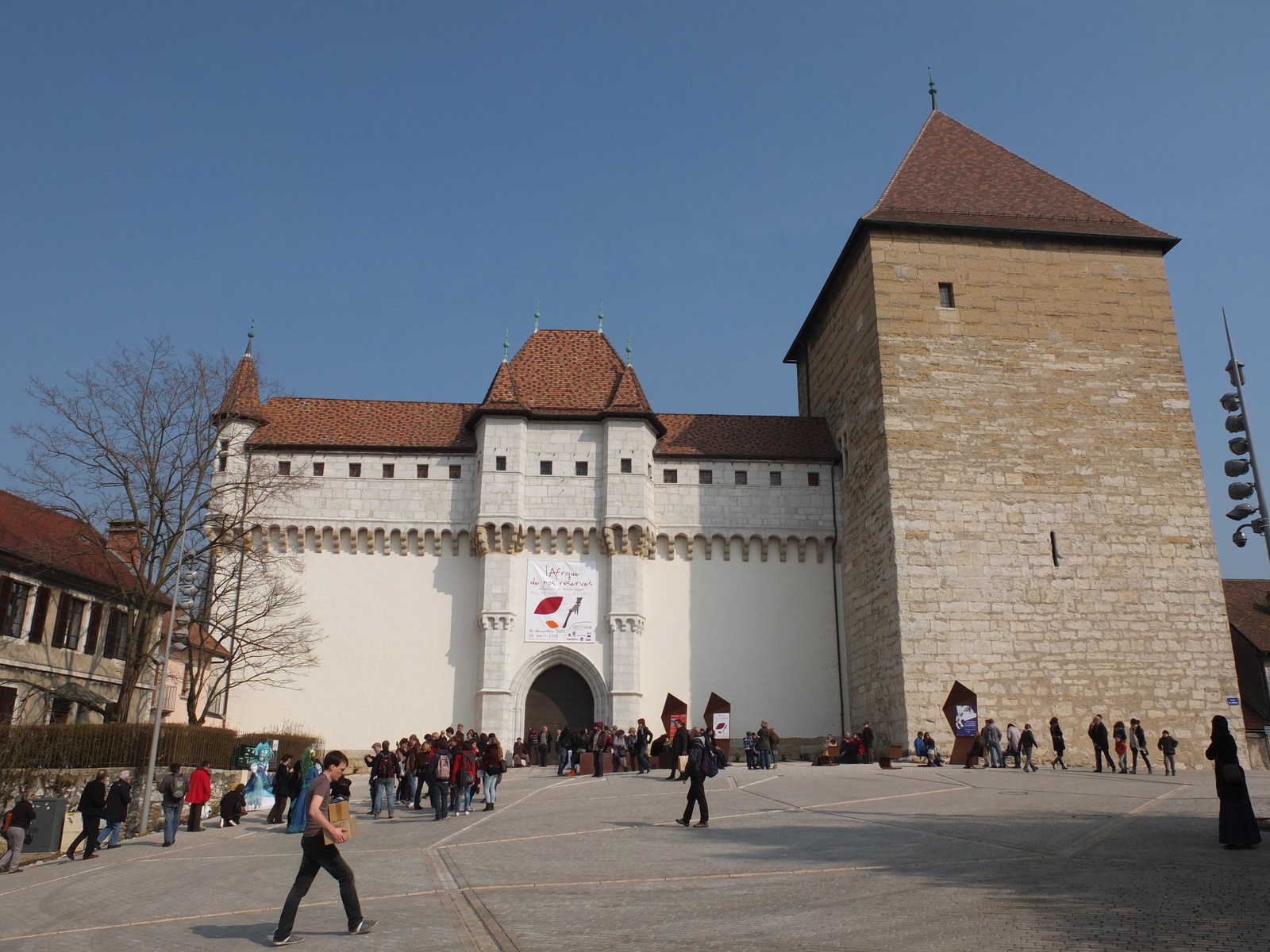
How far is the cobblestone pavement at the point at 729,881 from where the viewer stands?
707 centimetres

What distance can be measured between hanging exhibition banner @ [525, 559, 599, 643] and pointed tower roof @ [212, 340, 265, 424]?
938 cm

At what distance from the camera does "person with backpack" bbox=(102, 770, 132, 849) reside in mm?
14766

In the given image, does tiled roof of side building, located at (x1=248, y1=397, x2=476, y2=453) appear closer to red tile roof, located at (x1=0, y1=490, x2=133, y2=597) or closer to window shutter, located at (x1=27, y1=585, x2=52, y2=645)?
red tile roof, located at (x1=0, y1=490, x2=133, y2=597)

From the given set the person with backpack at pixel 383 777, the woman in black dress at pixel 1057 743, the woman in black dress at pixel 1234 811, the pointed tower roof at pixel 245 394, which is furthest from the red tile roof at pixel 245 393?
the woman in black dress at pixel 1234 811

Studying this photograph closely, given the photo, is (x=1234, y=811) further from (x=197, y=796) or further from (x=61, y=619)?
(x=61, y=619)

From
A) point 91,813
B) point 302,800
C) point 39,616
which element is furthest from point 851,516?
point 39,616

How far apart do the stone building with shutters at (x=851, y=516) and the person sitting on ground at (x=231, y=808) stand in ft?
34.0

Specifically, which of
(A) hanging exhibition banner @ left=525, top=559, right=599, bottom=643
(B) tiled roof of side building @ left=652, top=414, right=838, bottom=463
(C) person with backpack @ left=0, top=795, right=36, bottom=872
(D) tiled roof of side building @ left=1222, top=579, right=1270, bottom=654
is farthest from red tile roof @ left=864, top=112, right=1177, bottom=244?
(C) person with backpack @ left=0, top=795, right=36, bottom=872

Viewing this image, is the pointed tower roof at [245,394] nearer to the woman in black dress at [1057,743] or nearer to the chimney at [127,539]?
the chimney at [127,539]

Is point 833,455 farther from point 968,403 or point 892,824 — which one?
point 892,824

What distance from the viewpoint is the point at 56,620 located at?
81.0 ft

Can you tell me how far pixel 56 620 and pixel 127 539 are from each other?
Result: 6.33 metres

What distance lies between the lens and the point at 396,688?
2822 cm

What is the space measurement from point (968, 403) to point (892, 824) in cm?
1631
